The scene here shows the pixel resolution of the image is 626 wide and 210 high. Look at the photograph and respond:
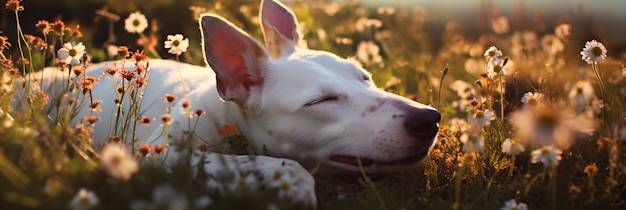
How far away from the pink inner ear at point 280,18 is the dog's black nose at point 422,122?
1.55 metres

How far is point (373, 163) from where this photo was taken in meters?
3.27

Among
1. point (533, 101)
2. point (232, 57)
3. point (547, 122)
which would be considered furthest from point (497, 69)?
point (232, 57)

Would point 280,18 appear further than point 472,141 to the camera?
Yes

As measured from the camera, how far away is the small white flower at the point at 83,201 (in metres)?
2.00

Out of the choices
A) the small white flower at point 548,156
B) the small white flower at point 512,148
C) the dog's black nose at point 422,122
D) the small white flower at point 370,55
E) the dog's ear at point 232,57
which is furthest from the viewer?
the small white flower at point 370,55

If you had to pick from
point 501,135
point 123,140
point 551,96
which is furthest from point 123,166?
point 551,96

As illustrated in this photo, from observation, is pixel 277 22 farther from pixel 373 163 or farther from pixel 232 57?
pixel 373 163

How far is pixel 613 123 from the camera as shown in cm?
346

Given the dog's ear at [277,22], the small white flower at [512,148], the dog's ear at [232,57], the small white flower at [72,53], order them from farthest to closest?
the dog's ear at [277,22] < the dog's ear at [232,57] < the small white flower at [72,53] < the small white flower at [512,148]

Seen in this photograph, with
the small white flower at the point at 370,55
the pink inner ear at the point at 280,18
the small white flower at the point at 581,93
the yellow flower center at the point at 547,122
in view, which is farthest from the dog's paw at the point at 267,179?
the small white flower at the point at 370,55

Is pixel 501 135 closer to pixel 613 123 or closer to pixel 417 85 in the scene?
pixel 613 123

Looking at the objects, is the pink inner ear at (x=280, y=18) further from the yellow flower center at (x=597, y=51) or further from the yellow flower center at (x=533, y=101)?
the yellow flower center at (x=597, y=51)

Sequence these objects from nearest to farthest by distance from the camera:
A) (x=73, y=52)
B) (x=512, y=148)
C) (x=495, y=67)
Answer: (x=512, y=148)
(x=73, y=52)
(x=495, y=67)

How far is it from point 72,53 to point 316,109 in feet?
3.99
